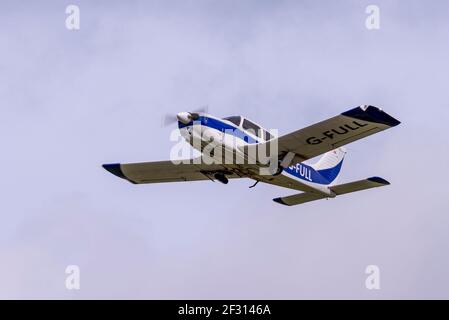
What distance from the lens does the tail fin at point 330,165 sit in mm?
40406

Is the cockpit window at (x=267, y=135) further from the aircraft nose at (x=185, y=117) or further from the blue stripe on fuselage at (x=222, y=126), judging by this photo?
the aircraft nose at (x=185, y=117)

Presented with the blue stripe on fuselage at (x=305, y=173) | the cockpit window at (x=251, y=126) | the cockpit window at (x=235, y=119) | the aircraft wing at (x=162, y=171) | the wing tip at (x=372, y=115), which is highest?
the cockpit window at (x=235, y=119)

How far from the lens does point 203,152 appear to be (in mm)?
36344

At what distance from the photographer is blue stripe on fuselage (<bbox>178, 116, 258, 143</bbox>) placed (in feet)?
118

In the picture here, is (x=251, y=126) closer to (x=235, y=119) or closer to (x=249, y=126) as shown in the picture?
(x=249, y=126)

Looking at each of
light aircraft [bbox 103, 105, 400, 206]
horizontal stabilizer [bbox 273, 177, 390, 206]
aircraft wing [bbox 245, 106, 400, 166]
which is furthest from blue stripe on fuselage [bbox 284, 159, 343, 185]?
aircraft wing [bbox 245, 106, 400, 166]

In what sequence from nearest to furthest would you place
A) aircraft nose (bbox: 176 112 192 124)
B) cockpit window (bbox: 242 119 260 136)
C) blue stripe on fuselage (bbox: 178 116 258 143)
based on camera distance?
aircraft nose (bbox: 176 112 192 124)
blue stripe on fuselage (bbox: 178 116 258 143)
cockpit window (bbox: 242 119 260 136)

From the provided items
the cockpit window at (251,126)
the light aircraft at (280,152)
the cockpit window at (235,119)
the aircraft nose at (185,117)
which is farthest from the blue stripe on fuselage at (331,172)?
the aircraft nose at (185,117)

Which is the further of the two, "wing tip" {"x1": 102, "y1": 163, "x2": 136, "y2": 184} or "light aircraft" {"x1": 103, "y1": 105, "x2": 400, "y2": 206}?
"wing tip" {"x1": 102, "y1": 163, "x2": 136, "y2": 184}

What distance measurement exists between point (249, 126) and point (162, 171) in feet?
15.8

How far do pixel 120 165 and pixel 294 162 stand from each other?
6.99 m

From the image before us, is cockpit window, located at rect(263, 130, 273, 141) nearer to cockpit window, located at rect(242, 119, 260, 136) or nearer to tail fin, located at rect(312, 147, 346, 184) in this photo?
cockpit window, located at rect(242, 119, 260, 136)

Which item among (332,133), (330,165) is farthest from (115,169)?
(332,133)
